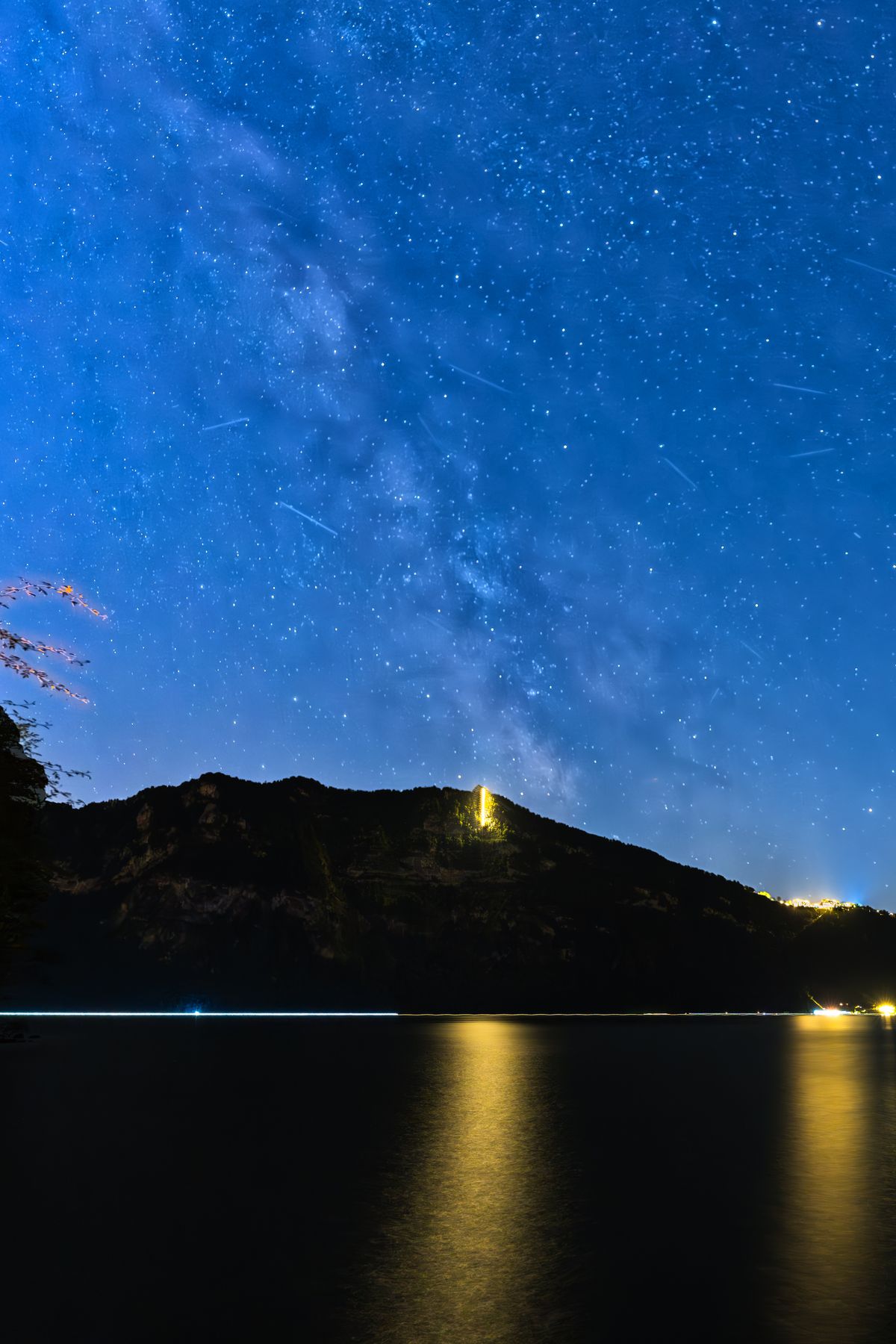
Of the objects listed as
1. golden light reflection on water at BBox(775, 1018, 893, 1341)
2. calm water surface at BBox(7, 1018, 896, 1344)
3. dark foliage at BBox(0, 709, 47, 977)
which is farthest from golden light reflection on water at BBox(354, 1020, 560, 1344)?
dark foliage at BBox(0, 709, 47, 977)

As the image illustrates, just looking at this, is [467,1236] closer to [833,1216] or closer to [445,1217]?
[445,1217]

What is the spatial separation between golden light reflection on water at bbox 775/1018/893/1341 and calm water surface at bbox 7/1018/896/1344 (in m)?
0.07

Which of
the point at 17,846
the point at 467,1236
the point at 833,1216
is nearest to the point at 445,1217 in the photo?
the point at 467,1236

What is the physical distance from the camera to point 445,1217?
17.5m

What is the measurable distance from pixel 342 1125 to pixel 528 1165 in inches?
399

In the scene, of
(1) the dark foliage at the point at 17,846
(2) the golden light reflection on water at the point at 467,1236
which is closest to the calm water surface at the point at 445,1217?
(2) the golden light reflection on water at the point at 467,1236

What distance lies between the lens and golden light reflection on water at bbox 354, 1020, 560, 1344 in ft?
36.2

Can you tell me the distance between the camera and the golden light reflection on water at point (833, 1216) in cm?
1167

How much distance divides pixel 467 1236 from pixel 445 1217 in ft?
5.94

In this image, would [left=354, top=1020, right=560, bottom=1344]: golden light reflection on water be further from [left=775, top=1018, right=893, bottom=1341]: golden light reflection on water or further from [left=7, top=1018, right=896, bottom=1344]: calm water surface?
[left=775, top=1018, right=893, bottom=1341]: golden light reflection on water

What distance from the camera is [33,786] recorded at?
205ft

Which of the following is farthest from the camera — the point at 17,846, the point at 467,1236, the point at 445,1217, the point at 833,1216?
the point at 17,846

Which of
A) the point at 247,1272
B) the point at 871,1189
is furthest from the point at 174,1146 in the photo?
the point at 871,1189

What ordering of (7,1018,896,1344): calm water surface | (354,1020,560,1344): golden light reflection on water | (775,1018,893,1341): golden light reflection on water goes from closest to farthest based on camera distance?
(354,1020,560,1344): golden light reflection on water, (7,1018,896,1344): calm water surface, (775,1018,893,1341): golden light reflection on water
